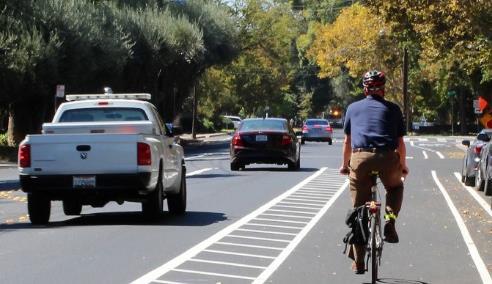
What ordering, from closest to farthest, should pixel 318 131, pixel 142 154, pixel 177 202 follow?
pixel 142 154, pixel 177 202, pixel 318 131

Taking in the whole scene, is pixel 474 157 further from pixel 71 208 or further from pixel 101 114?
pixel 71 208

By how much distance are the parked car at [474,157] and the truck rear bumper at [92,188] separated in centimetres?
1064

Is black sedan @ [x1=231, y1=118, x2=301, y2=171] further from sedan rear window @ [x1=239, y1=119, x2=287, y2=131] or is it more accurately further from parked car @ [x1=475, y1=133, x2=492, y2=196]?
parked car @ [x1=475, y1=133, x2=492, y2=196]

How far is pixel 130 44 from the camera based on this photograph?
51594 mm

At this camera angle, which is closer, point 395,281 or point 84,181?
point 395,281

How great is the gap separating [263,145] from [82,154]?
1552 cm

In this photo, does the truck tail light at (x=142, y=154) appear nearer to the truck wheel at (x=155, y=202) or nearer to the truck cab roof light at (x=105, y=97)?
the truck wheel at (x=155, y=202)

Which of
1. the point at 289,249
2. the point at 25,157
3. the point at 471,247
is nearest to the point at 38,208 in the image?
the point at 25,157

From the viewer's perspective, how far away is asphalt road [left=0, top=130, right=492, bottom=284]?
11375 mm

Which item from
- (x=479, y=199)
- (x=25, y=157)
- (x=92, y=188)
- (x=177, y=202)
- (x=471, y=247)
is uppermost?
(x=25, y=157)

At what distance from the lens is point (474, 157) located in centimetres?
2566

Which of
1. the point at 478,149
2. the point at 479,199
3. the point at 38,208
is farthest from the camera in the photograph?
the point at 478,149

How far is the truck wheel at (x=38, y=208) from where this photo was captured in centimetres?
1619

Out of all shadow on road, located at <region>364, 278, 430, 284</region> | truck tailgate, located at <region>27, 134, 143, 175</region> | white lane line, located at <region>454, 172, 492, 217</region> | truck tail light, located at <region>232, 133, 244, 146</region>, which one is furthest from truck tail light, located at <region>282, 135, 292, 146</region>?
shadow on road, located at <region>364, 278, 430, 284</region>
